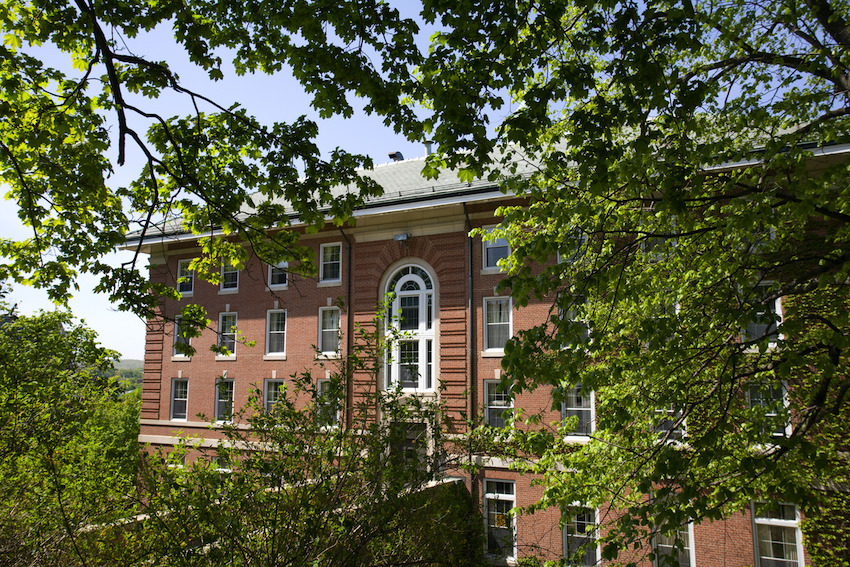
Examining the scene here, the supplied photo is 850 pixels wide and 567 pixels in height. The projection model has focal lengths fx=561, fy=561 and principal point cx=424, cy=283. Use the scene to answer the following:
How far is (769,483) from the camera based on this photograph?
25.6ft

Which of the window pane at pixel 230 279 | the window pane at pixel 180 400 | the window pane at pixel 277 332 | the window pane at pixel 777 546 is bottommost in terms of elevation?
the window pane at pixel 777 546

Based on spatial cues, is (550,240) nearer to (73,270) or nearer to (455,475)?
(73,270)

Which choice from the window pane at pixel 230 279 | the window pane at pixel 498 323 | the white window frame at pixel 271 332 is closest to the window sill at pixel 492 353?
the window pane at pixel 498 323

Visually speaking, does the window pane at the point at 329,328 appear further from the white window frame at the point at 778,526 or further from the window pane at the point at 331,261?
the white window frame at the point at 778,526

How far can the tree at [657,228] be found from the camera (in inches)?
204

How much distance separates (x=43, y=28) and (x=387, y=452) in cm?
640

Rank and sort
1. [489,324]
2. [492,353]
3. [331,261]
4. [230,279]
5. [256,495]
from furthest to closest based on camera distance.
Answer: [230,279] → [331,261] → [489,324] → [492,353] → [256,495]

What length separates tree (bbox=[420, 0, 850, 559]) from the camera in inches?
204

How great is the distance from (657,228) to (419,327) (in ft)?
44.7

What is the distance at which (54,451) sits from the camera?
29.7ft

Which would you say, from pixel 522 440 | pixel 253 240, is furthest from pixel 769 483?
pixel 253 240

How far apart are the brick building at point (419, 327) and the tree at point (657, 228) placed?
8.00 metres

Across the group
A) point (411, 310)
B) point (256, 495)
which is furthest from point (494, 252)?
point (256, 495)

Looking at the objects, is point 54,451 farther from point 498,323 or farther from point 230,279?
point 230,279
